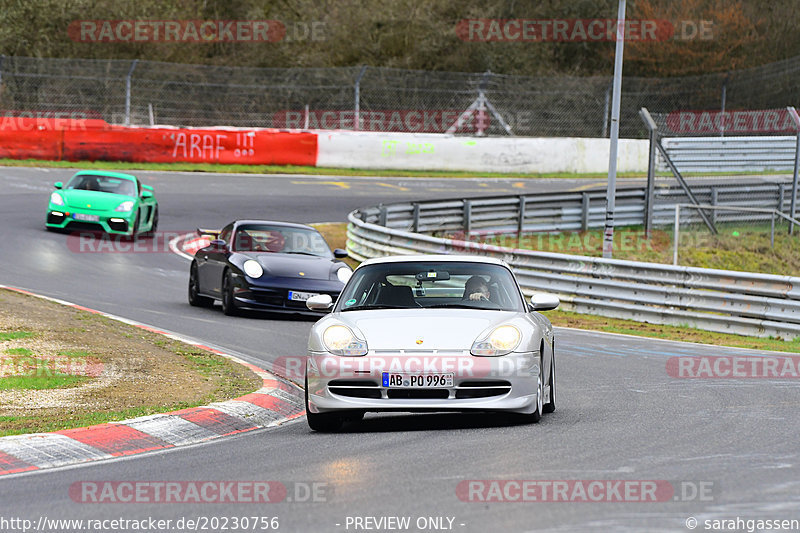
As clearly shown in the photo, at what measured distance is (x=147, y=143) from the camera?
121 ft

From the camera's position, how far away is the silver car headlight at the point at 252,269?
16.4 metres

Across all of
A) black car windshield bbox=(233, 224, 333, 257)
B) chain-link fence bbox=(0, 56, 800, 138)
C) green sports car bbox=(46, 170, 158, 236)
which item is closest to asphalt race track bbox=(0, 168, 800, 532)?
black car windshield bbox=(233, 224, 333, 257)

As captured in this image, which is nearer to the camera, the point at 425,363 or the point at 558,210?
the point at 425,363

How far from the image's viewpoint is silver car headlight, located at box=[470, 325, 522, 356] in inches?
329

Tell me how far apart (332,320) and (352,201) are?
24664mm

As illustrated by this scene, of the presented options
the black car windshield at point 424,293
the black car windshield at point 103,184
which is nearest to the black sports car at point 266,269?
the black car windshield at point 424,293

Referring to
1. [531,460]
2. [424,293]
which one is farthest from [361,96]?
[531,460]

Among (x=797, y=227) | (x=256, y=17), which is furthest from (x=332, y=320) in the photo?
(x=256, y=17)

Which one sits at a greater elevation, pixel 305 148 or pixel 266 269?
pixel 305 148

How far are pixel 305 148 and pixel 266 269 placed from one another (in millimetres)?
23239

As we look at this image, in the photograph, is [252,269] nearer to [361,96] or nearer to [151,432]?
[151,432]

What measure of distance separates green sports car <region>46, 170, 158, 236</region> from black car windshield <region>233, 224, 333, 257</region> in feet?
24.5

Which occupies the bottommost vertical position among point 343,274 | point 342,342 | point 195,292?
point 195,292

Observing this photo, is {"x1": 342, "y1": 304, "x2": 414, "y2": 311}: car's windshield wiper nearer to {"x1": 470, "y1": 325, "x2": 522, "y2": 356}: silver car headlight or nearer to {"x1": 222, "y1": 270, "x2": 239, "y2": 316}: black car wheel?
{"x1": 470, "y1": 325, "x2": 522, "y2": 356}: silver car headlight
